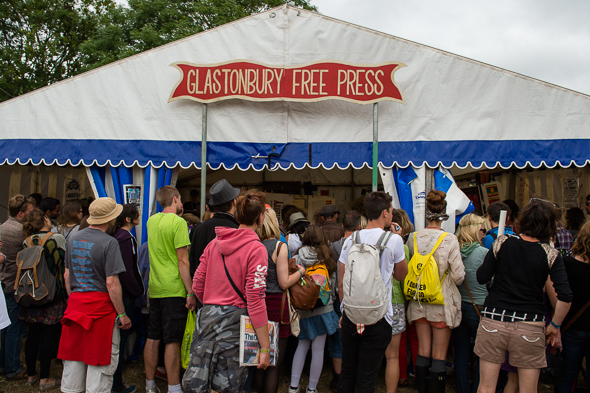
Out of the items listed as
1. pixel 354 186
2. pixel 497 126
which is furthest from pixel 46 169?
pixel 497 126

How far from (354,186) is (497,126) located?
3.20 metres

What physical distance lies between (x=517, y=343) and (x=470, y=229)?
1.22 meters

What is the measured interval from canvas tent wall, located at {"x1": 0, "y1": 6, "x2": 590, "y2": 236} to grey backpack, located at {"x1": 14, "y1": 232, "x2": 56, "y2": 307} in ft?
5.08

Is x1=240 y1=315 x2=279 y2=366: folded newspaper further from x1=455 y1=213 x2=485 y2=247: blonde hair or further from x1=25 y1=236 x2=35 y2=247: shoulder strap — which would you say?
x1=25 y1=236 x2=35 y2=247: shoulder strap

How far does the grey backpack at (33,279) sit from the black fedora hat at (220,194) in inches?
82.0

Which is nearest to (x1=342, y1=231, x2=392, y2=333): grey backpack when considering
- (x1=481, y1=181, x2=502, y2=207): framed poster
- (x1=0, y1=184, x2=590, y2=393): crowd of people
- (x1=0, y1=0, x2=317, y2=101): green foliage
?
(x1=0, y1=184, x2=590, y2=393): crowd of people

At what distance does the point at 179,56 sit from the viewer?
5.32 meters

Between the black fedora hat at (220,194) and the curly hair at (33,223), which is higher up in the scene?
the black fedora hat at (220,194)

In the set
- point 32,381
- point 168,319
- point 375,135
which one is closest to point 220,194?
point 168,319

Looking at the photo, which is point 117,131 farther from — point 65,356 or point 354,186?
point 354,186

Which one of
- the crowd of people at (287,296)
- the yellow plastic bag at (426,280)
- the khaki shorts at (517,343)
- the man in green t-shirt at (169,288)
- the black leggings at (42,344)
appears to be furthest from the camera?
the black leggings at (42,344)

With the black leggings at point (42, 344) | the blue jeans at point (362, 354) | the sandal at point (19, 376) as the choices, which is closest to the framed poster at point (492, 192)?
the blue jeans at point (362, 354)

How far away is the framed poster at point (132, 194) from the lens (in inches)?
203

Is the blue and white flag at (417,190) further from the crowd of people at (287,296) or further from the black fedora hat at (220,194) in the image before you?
the black fedora hat at (220,194)
